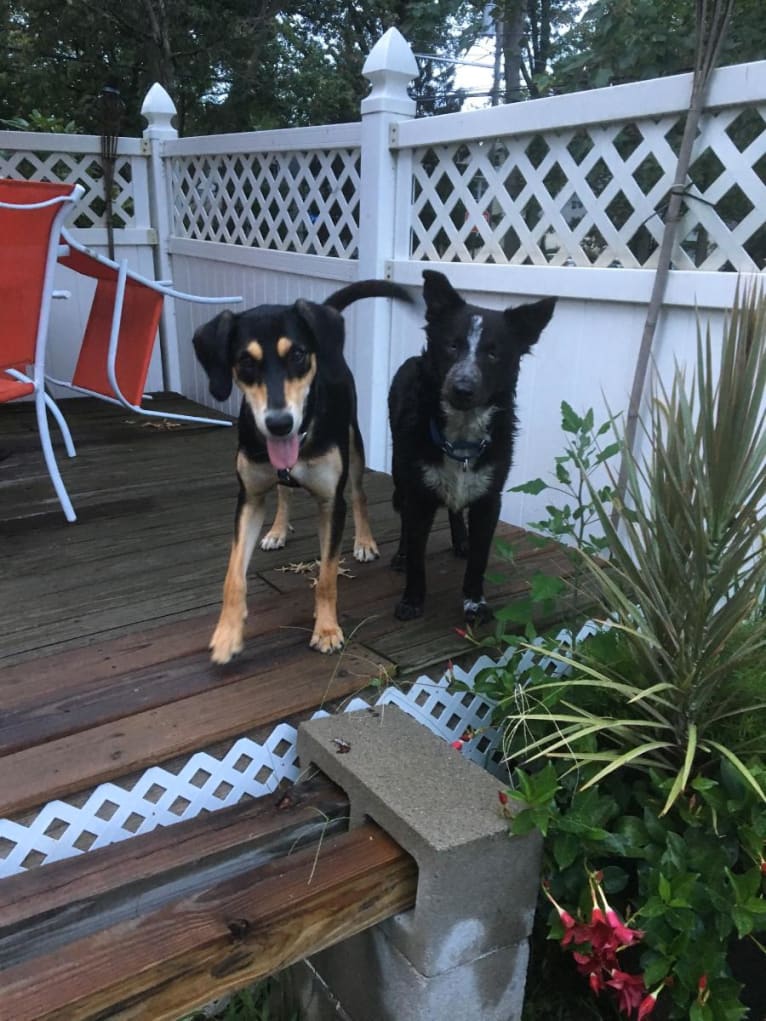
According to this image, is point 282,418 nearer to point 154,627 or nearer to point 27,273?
point 154,627

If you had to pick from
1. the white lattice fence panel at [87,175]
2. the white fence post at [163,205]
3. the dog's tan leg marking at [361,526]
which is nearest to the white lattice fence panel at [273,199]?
the white fence post at [163,205]

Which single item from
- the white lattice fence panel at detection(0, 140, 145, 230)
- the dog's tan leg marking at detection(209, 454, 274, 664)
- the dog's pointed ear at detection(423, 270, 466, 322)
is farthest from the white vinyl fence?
the dog's tan leg marking at detection(209, 454, 274, 664)

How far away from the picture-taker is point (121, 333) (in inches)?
182

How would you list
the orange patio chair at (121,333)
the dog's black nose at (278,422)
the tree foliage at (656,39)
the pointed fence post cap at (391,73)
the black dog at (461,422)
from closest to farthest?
the dog's black nose at (278,422) → the black dog at (461,422) → the pointed fence post cap at (391,73) → the tree foliage at (656,39) → the orange patio chair at (121,333)

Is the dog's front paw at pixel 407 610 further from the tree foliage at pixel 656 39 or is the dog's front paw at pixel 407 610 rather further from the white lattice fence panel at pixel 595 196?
the tree foliage at pixel 656 39

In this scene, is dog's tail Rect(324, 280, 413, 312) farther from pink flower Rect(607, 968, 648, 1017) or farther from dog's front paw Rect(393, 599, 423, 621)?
pink flower Rect(607, 968, 648, 1017)

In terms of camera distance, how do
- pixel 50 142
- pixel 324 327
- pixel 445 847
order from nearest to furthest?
A: pixel 445 847
pixel 324 327
pixel 50 142

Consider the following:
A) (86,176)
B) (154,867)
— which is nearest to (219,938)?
(154,867)

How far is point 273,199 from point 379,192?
47.4 inches

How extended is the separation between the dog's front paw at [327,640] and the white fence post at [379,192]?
198 centimetres

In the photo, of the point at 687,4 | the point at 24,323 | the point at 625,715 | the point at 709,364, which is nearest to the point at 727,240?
the point at 709,364

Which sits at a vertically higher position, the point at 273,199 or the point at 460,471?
the point at 273,199

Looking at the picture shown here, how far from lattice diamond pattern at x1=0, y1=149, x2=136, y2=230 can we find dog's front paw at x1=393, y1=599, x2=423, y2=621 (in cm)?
413

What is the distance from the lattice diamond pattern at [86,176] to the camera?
525 cm
